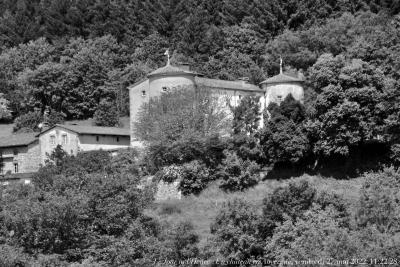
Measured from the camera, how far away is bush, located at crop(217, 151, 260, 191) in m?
51.6

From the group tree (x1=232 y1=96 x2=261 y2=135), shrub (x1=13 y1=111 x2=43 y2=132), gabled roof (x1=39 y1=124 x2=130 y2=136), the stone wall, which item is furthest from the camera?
shrub (x1=13 y1=111 x2=43 y2=132)

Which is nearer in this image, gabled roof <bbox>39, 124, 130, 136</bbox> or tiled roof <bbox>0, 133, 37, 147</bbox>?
gabled roof <bbox>39, 124, 130, 136</bbox>

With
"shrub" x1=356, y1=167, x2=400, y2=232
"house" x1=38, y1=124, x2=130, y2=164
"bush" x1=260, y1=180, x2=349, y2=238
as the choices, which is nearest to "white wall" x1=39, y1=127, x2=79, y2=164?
"house" x1=38, y1=124, x2=130, y2=164

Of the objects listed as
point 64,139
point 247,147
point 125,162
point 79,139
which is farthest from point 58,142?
point 247,147

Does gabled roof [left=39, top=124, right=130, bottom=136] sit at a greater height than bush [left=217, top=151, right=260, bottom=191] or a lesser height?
greater

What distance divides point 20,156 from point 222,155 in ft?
60.6

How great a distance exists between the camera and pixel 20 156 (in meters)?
64.6

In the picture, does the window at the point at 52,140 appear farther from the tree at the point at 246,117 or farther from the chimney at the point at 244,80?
the chimney at the point at 244,80

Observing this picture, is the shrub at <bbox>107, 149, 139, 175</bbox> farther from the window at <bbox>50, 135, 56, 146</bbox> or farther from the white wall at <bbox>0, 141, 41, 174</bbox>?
the white wall at <bbox>0, 141, 41, 174</bbox>

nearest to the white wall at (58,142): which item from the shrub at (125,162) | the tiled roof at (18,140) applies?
the tiled roof at (18,140)

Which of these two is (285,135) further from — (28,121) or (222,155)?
(28,121)

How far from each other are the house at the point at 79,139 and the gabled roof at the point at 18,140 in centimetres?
99

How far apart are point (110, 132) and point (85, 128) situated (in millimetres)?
2089

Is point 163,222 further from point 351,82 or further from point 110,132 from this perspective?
point 110,132
